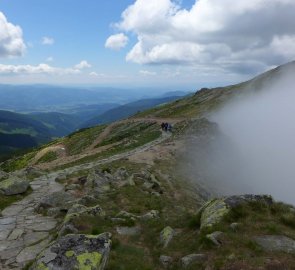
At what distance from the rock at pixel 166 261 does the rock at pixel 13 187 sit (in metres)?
15.9

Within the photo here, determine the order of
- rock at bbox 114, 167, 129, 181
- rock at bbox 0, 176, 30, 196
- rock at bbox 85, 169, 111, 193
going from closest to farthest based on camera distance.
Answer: rock at bbox 0, 176, 30, 196 → rock at bbox 85, 169, 111, 193 → rock at bbox 114, 167, 129, 181

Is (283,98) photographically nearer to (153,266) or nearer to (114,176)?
(114,176)

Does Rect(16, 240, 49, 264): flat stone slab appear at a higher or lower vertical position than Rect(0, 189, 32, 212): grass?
higher

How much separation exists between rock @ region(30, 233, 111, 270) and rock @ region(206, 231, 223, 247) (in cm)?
468

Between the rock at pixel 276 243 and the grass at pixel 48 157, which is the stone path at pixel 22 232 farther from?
the grass at pixel 48 157

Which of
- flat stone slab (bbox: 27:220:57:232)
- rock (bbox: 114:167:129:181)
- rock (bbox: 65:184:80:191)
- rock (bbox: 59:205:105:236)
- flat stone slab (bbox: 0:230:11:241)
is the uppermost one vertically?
rock (bbox: 59:205:105:236)

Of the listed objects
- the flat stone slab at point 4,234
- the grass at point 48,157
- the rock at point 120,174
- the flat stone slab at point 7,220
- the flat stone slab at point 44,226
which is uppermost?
the flat stone slab at point 4,234

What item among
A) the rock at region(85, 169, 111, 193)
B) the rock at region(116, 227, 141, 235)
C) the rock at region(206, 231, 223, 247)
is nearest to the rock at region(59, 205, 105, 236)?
the rock at region(116, 227, 141, 235)

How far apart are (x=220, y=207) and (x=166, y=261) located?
4969 mm

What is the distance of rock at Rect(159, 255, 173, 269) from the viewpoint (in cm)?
1585

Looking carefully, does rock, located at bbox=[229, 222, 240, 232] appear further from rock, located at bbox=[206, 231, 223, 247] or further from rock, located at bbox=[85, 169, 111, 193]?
rock, located at bbox=[85, 169, 111, 193]

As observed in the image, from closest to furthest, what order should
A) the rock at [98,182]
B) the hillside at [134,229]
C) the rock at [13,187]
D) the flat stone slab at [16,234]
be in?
the hillside at [134,229]
the flat stone slab at [16,234]
the rock at [13,187]
the rock at [98,182]

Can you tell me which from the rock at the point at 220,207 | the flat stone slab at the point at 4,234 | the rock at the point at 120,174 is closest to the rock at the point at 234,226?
the rock at the point at 220,207

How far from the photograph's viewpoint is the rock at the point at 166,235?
18141 mm
